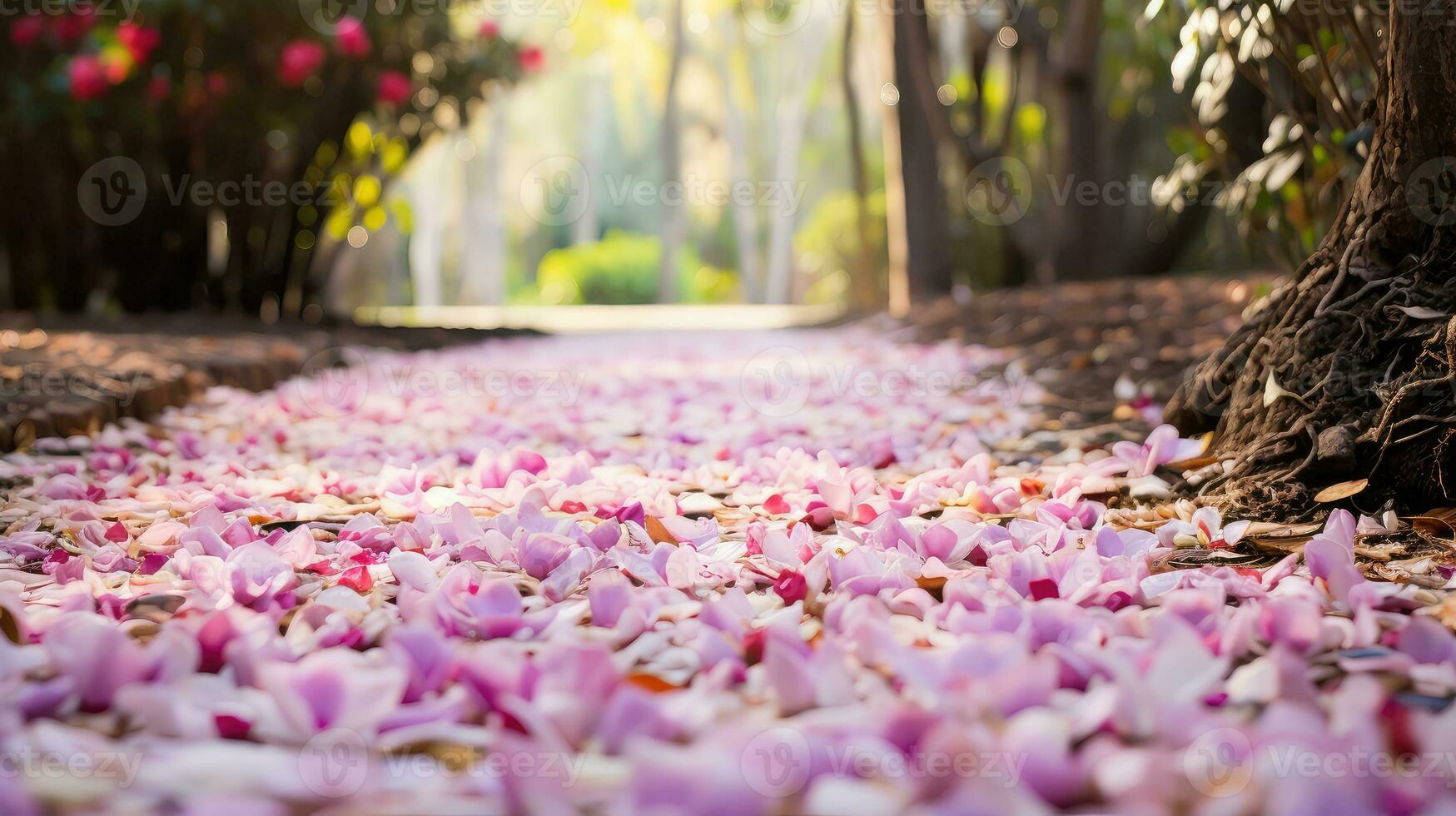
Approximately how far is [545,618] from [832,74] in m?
21.9

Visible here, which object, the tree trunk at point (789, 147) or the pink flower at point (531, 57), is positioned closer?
the pink flower at point (531, 57)

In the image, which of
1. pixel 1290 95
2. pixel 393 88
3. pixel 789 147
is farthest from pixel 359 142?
pixel 789 147

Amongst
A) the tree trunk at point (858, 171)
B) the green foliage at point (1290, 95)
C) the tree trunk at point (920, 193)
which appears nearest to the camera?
the green foliage at point (1290, 95)

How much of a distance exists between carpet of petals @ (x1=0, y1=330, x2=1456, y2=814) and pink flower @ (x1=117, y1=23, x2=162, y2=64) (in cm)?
343

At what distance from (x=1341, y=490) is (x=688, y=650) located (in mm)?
1050

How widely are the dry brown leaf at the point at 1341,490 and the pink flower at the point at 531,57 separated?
19.1 ft

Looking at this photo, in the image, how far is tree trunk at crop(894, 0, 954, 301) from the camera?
7246 mm

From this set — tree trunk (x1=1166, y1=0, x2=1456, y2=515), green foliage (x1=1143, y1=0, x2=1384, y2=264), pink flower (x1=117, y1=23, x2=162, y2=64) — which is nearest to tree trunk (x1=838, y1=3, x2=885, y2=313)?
pink flower (x1=117, y1=23, x2=162, y2=64)

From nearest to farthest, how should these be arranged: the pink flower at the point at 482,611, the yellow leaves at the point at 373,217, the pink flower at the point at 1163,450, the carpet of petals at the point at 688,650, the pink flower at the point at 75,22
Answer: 1. the carpet of petals at the point at 688,650
2. the pink flower at the point at 482,611
3. the pink flower at the point at 1163,450
4. the pink flower at the point at 75,22
5. the yellow leaves at the point at 373,217

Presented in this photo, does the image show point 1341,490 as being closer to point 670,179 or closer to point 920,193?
point 920,193

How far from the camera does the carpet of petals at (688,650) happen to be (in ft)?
2.60

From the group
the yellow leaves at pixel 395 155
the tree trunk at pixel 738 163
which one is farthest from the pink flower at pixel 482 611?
the tree trunk at pixel 738 163

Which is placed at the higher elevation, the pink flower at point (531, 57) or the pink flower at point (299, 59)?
the pink flower at point (531, 57)

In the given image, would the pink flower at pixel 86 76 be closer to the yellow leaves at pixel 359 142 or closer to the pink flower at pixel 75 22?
the pink flower at pixel 75 22
